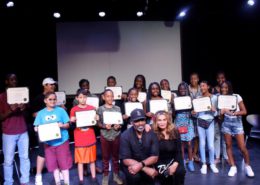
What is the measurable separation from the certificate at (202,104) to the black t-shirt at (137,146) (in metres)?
1.66

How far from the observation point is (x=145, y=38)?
9.52 meters

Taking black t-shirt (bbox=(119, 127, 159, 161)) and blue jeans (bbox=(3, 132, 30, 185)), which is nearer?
black t-shirt (bbox=(119, 127, 159, 161))

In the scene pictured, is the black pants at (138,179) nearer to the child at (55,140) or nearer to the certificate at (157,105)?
the child at (55,140)

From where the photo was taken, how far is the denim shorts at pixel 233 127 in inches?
222

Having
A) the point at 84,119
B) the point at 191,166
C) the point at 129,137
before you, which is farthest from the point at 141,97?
the point at 129,137

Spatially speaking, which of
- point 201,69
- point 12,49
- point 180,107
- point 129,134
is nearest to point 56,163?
point 129,134

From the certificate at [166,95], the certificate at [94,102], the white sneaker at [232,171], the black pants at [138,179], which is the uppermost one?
the certificate at [166,95]

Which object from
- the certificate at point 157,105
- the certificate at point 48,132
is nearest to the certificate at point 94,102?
the certificate at point 157,105

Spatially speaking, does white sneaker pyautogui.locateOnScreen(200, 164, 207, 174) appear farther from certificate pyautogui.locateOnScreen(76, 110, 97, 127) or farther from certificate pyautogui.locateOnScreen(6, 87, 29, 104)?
certificate pyautogui.locateOnScreen(6, 87, 29, 104)

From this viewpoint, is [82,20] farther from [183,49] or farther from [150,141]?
[150,141]

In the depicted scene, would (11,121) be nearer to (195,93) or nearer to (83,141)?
A: (83,141)

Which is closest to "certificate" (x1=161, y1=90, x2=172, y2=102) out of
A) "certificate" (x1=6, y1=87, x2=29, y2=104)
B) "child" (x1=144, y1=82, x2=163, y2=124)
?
"child" (x1=144, y1=82, x2=163, y2=124)

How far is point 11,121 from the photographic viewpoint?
5.10 meters

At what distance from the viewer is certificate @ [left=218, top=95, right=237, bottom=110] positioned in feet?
18.6
